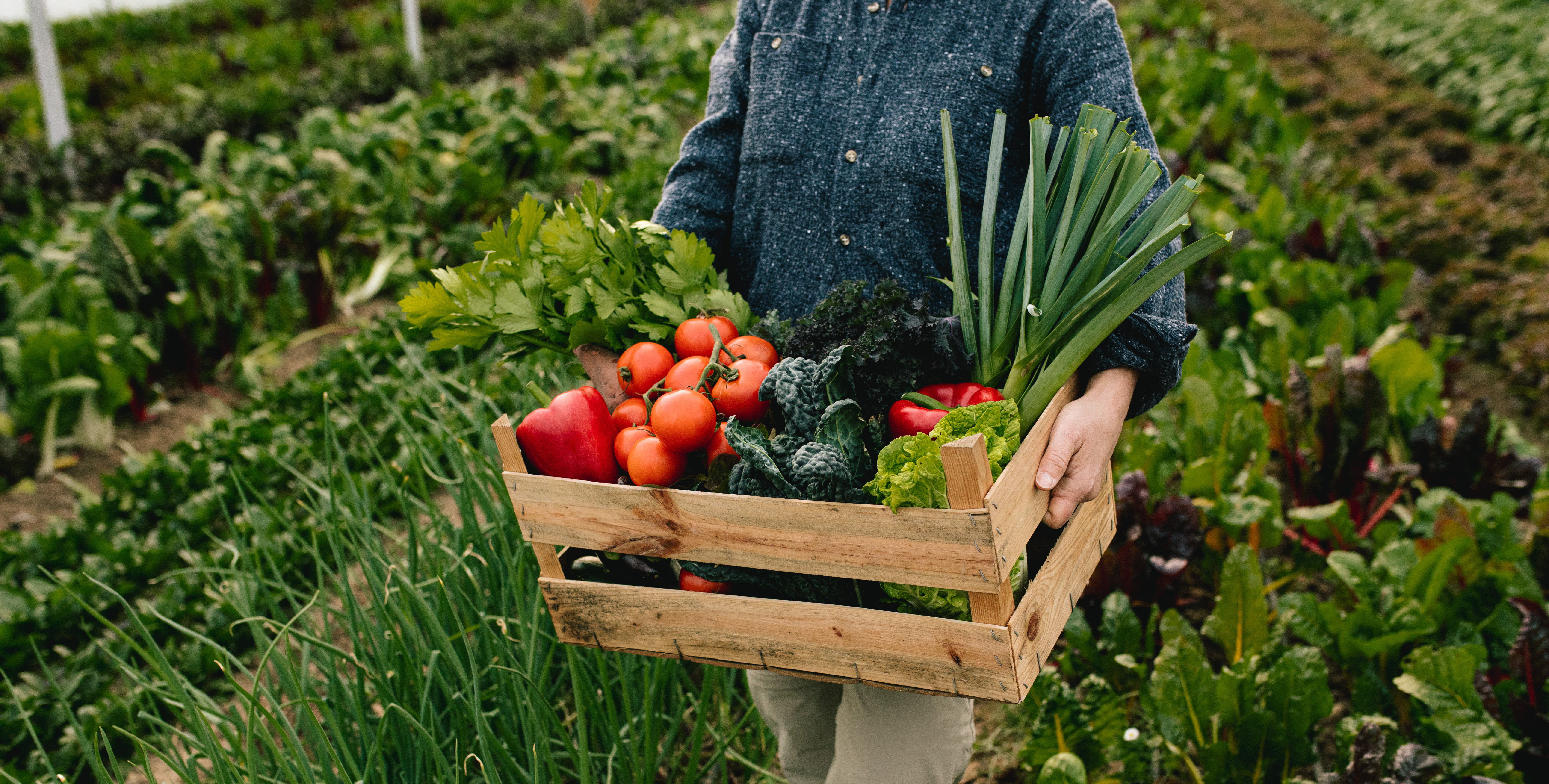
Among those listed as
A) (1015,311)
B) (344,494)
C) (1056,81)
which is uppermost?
(1056,81)

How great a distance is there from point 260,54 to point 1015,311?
12154 mm

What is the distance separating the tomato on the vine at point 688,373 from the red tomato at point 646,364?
0.23 feet

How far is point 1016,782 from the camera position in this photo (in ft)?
7.99

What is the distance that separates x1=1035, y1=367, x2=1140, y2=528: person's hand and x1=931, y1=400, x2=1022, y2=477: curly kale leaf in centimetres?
7

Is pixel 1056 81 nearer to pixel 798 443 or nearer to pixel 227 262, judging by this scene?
pixel 798 443

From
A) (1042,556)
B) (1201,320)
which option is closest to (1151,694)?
(1042,556)

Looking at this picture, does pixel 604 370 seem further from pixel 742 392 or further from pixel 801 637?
pixel 801 637

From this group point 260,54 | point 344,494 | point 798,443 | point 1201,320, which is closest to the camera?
point 798,443

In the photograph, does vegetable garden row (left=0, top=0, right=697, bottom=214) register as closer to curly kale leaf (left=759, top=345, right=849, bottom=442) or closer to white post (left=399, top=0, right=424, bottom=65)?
white post (left=399, top=0, right=424, bottom=65)

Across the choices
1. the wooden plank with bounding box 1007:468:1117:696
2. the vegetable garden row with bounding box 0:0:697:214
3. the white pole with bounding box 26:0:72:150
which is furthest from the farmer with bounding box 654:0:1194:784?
the vegetable garden row with bounding box 0:0:697:214

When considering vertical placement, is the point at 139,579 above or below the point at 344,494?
below

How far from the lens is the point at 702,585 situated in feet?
4.91

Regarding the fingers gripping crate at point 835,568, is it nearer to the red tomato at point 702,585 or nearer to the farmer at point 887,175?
the red tomato at point 702,585

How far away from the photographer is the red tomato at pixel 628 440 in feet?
4.89
